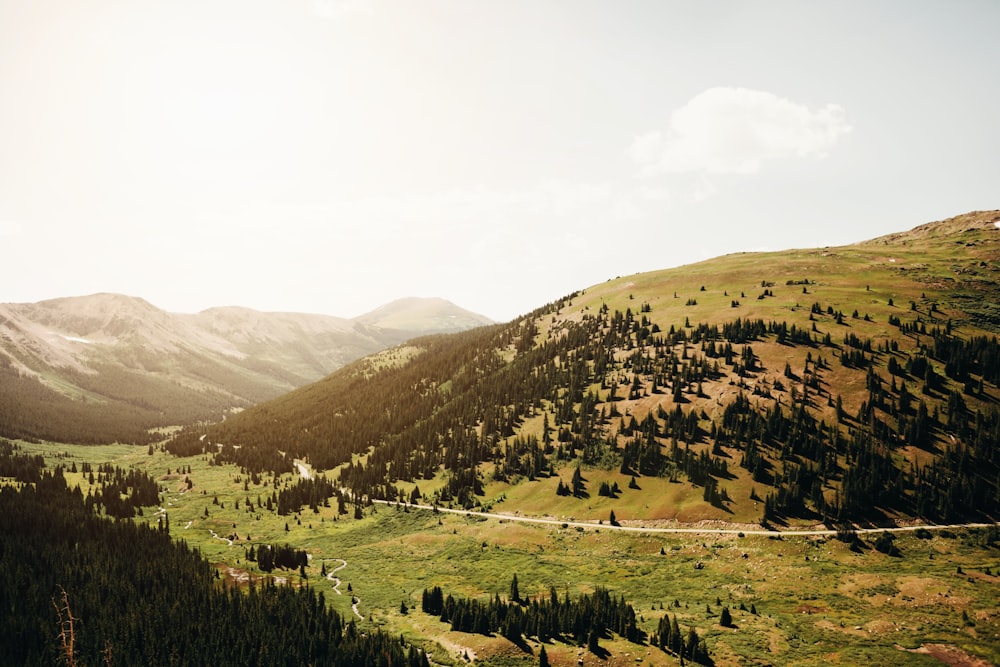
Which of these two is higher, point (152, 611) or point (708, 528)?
point (152, 611)

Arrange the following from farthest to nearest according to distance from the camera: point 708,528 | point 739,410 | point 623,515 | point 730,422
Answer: point 739,410, point 730,422, point 623,515, point 708,528

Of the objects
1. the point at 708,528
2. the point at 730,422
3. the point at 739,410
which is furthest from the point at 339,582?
the point at 739,410

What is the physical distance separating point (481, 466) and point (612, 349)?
2161 inches

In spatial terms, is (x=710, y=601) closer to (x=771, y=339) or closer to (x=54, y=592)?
(x=771, y=339)

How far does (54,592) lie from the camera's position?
70.7 meters

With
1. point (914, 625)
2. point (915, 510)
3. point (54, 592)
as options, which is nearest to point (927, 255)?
point (915, 510)

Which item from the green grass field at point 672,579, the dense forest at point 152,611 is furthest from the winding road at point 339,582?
the dense forest at point 152,611

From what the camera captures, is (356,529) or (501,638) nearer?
(501,638)

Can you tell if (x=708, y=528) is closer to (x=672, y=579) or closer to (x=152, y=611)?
(x=672, y=579)

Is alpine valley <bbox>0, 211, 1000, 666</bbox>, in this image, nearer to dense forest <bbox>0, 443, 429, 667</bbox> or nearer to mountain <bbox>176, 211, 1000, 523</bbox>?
dense forest <bbox>0, 443, 429, 667</bbox>

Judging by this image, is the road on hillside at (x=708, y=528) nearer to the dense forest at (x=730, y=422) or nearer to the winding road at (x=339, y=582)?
the dense forest at (x=730, y=422)

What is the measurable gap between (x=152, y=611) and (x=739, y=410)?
353 feet

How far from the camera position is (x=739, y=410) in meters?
104

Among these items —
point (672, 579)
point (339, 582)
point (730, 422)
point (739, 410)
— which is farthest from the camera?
point (739, 410)
